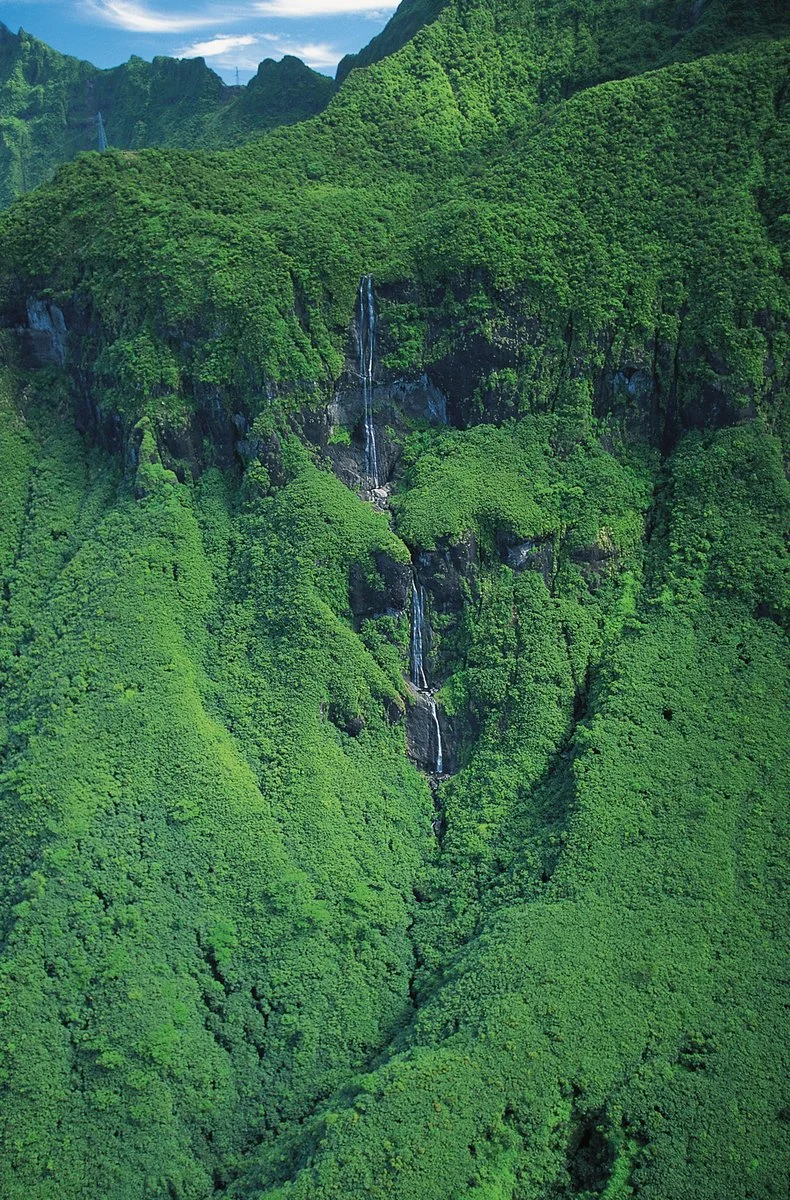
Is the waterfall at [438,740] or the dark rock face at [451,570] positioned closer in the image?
the dark rock face at [451,570]

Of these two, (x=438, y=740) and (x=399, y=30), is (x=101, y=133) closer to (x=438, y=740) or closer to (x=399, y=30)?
(x=399, y=30)

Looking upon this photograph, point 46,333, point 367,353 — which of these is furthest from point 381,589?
point 46,333

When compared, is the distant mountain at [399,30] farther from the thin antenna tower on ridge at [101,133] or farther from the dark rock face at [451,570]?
the dark rock face at [451,570]

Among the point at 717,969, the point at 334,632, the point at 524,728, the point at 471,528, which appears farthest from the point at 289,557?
the point at 717,969

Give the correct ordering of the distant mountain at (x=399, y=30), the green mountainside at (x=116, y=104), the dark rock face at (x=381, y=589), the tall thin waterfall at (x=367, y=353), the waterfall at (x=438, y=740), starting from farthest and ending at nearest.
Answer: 1. the green mountainside at (x=116, y=104)
2. the distant mountain at (x=399, y=30)
3. the tall thin waterfall at (x=367, y=353)
4. the waterfall at (x=438, y=740)
5. the dark rock face at (x=381, y=589)

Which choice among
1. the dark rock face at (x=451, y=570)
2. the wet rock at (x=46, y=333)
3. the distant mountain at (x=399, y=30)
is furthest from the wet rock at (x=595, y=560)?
the distant mountain at (x=399, y=30)

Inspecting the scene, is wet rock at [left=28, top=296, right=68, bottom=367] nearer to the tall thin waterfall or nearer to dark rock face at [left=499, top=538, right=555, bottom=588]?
the tall thin waterfall
